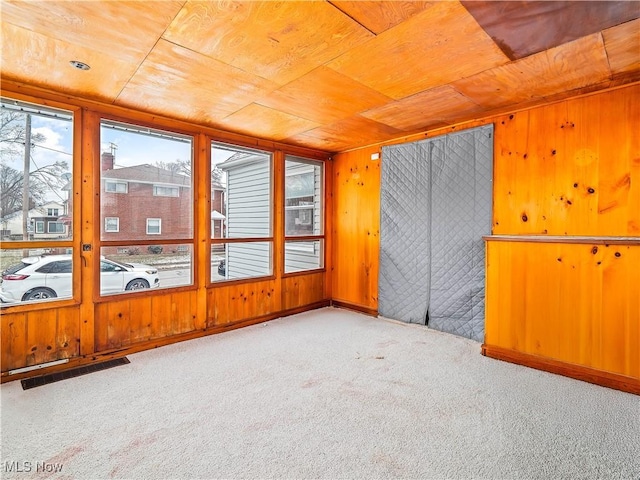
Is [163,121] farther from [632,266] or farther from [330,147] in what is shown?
[632,266]

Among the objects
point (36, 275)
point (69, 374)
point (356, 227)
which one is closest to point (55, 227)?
point (36, 275)

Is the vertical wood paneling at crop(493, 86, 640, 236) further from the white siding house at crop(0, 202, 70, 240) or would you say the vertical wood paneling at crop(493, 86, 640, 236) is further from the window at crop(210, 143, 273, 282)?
the white siding house at crop(0, 202, 70, 240)

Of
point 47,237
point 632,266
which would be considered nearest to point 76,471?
point 47,237

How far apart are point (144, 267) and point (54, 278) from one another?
0.72 m

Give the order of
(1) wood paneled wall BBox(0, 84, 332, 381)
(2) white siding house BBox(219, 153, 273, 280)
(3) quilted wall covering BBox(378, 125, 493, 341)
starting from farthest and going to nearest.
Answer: (2) white siding house BBox(219, 153, 273, 280), (3) quilted wall covering BBox(378, 125, 493, 341), (1) wood paneled wall BBox(0, 84, 332, 381)

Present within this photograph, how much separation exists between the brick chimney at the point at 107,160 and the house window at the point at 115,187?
0.13 meters

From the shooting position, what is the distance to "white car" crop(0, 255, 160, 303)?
267 cm

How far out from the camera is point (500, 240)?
3111mm

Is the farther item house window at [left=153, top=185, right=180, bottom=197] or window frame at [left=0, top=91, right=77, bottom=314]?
house window at [left=153, top=185, right=180, bottom=197]

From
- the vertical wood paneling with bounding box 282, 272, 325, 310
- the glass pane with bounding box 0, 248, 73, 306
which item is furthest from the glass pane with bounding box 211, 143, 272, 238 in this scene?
the glass pane with bounding box 0, 248, 73, 306

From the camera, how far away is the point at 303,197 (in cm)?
500

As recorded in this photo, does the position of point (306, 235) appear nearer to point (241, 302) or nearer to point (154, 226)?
point (241, 302)

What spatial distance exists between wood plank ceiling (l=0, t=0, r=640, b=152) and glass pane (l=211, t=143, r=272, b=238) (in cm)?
81

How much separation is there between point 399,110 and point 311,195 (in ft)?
7.00
